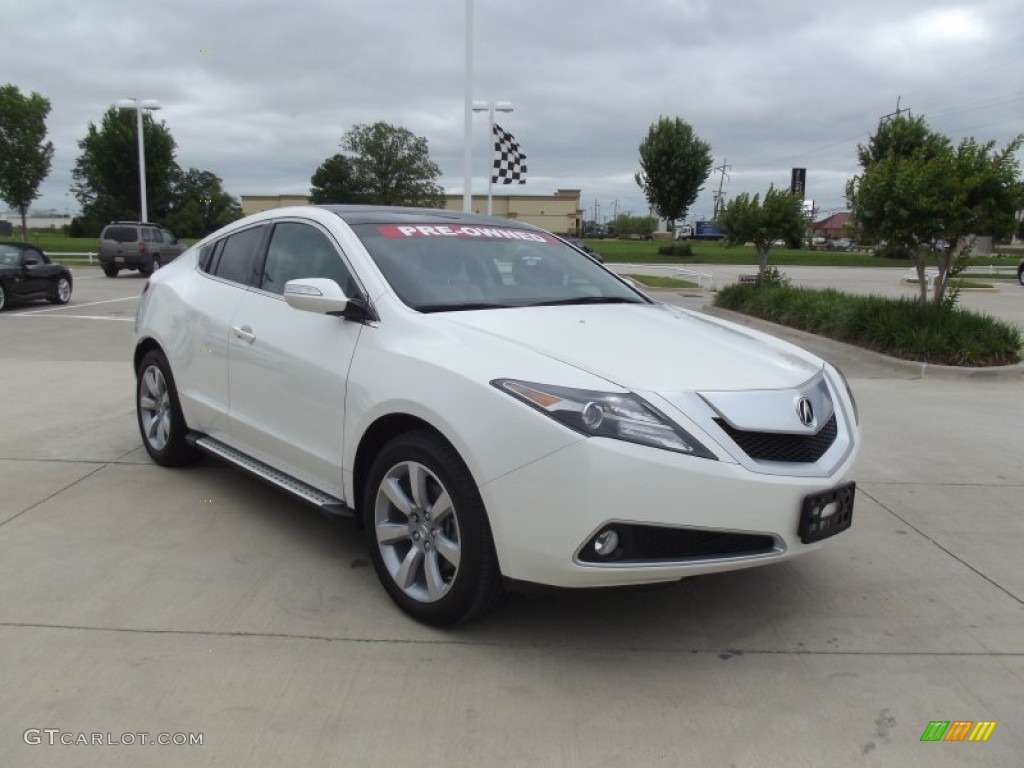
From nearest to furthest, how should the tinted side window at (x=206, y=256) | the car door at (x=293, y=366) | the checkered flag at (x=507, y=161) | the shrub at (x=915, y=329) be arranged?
the car door at (x=293, y=366) → the tinted side window at (x=206, y=256) → the shrub at (x=915, y=329) → the checkered flag at (x=507, y=161)

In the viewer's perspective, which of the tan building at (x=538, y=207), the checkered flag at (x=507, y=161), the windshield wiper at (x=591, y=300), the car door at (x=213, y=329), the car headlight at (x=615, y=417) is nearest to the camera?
the car headlight at (x=615, y=417)

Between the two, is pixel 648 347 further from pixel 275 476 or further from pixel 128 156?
pixel 128 156

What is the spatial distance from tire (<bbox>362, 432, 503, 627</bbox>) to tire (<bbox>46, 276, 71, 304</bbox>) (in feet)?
51.3

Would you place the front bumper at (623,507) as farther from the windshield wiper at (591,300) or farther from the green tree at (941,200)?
the green tree at (941,200)

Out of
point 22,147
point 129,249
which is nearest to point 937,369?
point 129,249

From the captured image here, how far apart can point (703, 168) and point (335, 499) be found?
41.2 meters

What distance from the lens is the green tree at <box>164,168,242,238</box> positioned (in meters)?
67.6

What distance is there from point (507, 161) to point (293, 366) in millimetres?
17344

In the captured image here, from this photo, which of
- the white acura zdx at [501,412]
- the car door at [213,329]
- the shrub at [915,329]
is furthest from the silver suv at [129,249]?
the white acura zdx at [501,412]

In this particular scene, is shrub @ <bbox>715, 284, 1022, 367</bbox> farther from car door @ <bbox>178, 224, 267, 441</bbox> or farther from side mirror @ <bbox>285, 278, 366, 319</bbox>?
side mirror @ <bbox>285, 278, 366, 319</bbox>

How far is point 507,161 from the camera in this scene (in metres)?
20.2

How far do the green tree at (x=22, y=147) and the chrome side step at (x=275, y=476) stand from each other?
32.8 m

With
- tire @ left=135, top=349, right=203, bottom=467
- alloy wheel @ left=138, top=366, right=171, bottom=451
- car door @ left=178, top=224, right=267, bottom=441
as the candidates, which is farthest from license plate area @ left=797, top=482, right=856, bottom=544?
alloy wheel @ left=138, top=366, right=171, bottom=451

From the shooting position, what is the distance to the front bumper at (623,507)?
2.64 m
